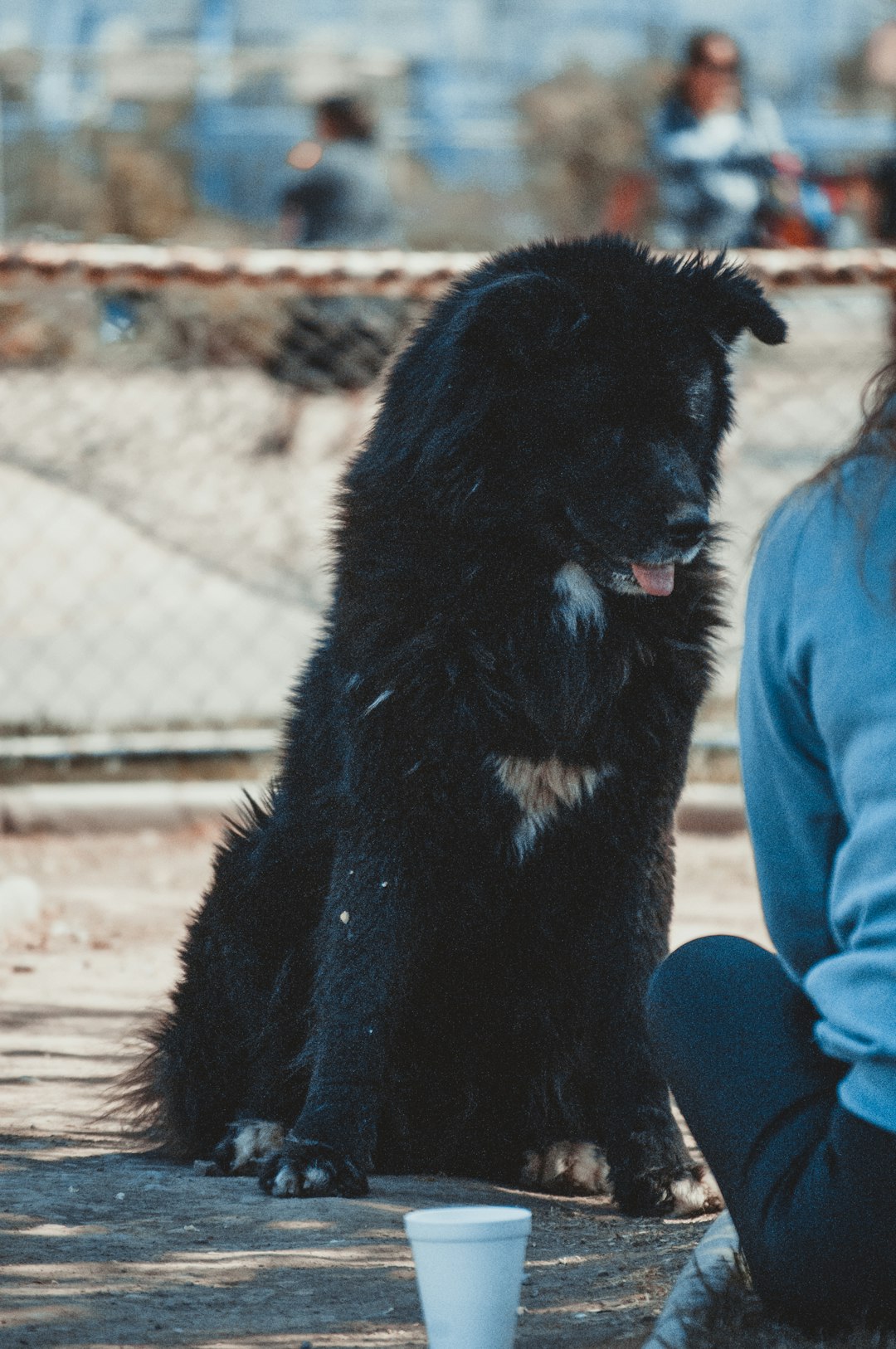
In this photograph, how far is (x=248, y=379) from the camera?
12.0m

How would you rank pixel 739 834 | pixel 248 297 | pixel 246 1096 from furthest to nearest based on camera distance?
pixel 248 297 → pixel 739 834 → pixel 246 1096

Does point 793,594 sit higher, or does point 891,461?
point 891,461

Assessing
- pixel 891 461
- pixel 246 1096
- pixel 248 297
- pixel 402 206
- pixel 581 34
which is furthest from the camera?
pixel 581 34

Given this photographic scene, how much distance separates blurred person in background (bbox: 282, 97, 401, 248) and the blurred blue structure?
510 cm

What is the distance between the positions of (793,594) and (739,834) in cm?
475

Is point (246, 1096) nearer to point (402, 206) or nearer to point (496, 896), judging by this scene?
point (496, 896)

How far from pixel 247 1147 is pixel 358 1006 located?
41 cm

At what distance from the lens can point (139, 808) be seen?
6691mm

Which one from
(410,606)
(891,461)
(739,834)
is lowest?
(739,834)

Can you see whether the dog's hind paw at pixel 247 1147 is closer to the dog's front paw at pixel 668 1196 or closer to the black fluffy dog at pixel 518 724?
the black fluffy dog at pixel 518 724

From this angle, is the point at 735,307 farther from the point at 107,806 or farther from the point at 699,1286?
the point at 107,806

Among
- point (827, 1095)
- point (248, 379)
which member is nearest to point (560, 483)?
point (827, 1095)

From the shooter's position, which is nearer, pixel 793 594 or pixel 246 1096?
pixel 793 594

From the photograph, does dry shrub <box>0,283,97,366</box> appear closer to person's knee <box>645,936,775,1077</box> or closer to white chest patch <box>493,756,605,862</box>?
white chest patch <box>493,756,605,862</box>
